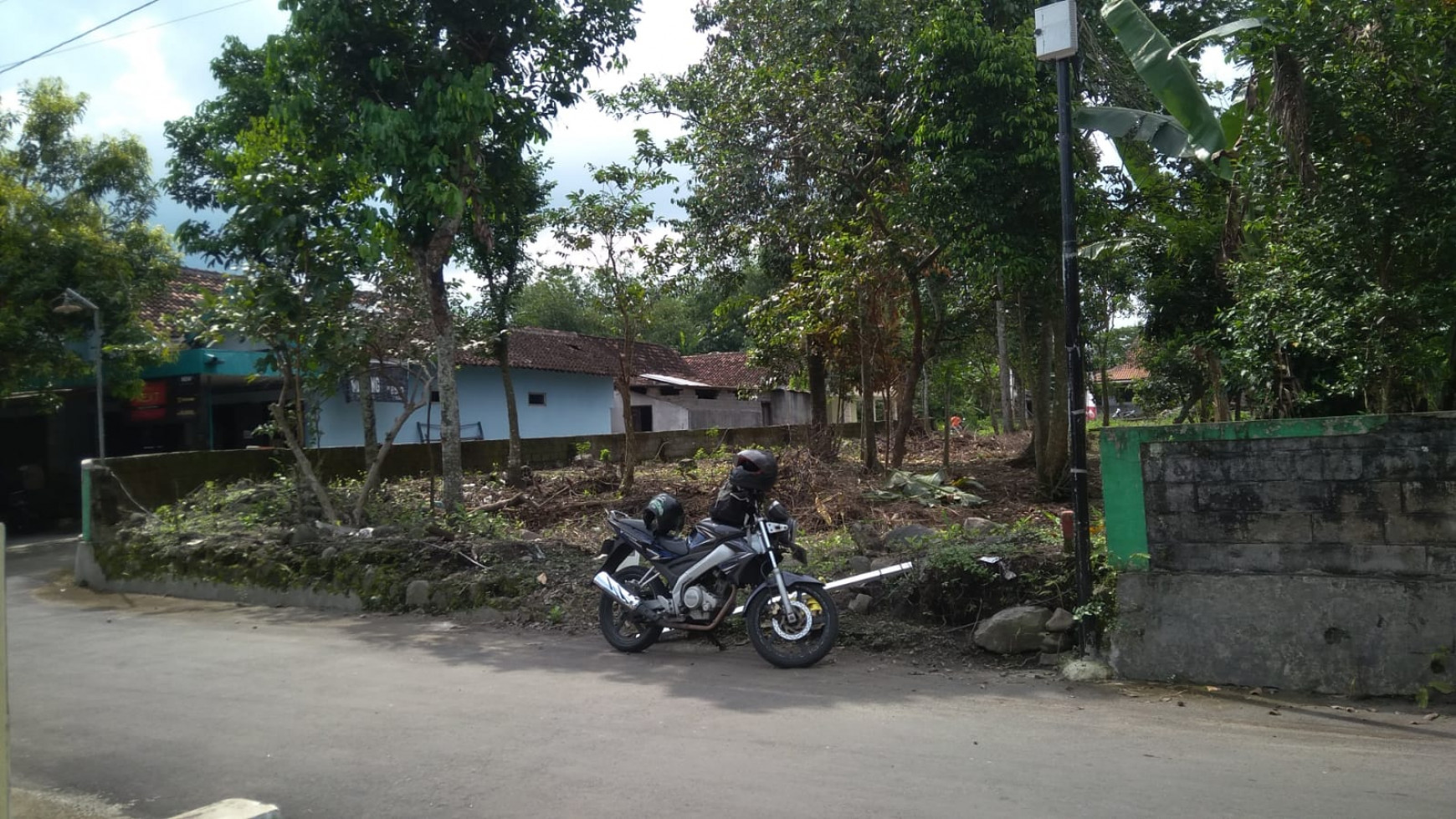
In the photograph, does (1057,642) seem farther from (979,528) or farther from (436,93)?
(436,93)

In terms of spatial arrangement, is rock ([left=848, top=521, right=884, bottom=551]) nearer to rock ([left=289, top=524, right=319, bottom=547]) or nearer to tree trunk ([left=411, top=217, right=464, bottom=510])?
tree trunk ([left=411, top=217, right=464, bottom=510])

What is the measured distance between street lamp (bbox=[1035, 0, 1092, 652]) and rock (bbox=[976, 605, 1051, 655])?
1.06ft

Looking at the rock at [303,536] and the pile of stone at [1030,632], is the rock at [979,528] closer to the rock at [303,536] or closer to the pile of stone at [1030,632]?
the pile of stone at [1030,632]

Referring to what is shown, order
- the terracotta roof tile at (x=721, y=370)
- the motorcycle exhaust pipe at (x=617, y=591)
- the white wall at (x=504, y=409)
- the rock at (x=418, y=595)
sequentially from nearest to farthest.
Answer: the motorcycle exhaust pipe at (x=617, y=591) < the rock at (x=418, y=595) < the white wall at (x=504, y=409) < the terracotta roof tile at (x=721, y=370)

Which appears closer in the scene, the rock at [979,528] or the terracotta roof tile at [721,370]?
the rock at [979,528]

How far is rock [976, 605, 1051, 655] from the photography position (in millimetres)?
7418

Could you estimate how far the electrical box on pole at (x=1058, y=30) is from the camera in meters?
6.98

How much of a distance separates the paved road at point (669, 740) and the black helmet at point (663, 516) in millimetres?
968

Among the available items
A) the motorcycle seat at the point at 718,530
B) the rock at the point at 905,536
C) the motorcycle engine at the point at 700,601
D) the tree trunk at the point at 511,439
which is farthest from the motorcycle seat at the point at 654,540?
→ the tree trunk at the point at 511,439

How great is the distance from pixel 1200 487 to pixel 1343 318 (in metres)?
1.43

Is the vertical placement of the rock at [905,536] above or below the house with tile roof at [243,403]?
below

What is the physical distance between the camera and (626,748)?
5.59 metres

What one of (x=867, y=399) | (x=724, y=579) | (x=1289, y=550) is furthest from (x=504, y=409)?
(x=1289, y=550)

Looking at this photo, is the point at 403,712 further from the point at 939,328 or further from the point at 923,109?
the point at 939,328
